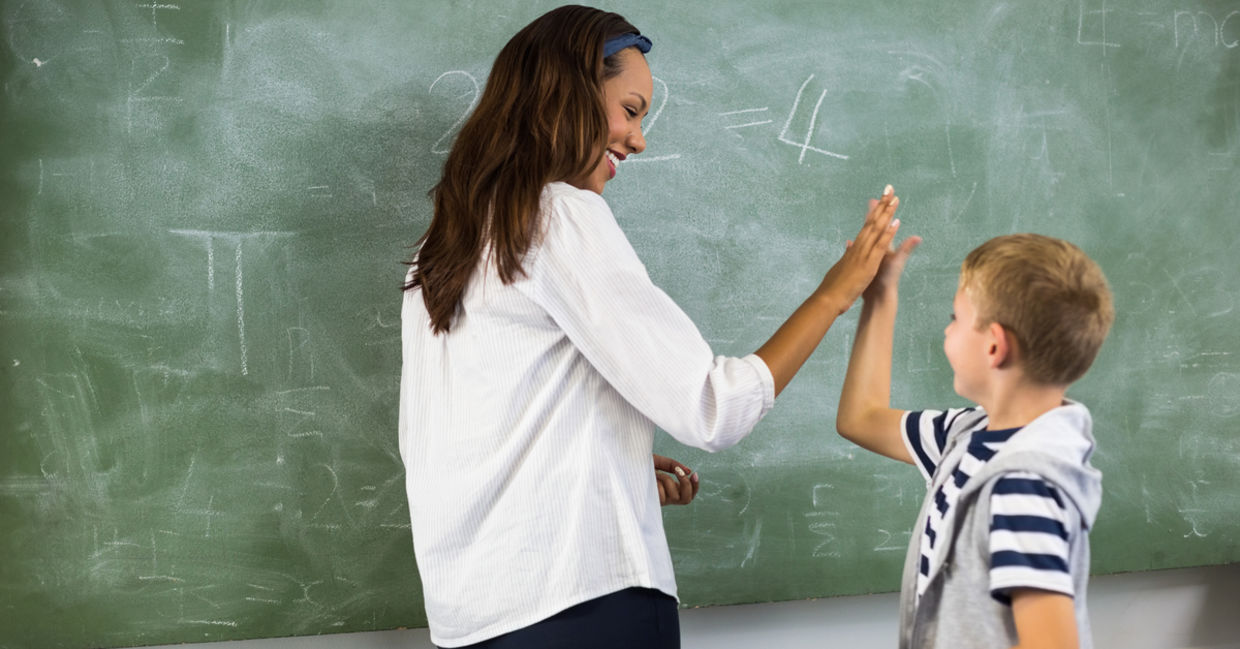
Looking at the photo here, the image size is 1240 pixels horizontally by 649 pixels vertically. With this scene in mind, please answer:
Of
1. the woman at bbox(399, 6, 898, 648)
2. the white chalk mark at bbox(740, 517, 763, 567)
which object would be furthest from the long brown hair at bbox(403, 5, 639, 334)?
the white chalk mark at bbox(740, 517, 763, 567)

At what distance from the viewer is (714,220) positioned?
2.10 meters

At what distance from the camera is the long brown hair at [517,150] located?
4.02ft

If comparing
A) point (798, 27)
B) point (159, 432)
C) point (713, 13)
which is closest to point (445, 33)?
point (713, 13)

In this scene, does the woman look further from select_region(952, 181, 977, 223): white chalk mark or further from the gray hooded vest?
select_region(952, 181, 977, 223): white chalk mark

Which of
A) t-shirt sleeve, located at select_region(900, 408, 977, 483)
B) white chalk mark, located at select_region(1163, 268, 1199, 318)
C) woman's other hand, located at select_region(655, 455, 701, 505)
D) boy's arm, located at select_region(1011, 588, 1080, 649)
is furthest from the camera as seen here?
white chalk mark, located at select_region(1163, 268, 1199, 318)

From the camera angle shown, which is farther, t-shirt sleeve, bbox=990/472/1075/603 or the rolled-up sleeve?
the rolled-up sleeve

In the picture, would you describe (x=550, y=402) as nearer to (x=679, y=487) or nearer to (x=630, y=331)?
(x=630, y=331)

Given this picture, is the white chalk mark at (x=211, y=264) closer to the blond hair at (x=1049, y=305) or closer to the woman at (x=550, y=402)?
the woman at (x=550, y=402)

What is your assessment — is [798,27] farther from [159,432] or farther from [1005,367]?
[159,432]

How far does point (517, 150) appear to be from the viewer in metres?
1.27

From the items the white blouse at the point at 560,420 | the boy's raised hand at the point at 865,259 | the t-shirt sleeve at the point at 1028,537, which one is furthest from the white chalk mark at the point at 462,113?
the t-shirt sleeve at the point at 1028,537

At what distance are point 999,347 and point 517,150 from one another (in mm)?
636

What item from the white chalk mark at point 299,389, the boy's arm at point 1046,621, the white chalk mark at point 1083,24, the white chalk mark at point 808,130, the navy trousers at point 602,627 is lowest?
the navy trousers at point 602,627

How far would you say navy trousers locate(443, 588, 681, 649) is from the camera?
3.84 ft
